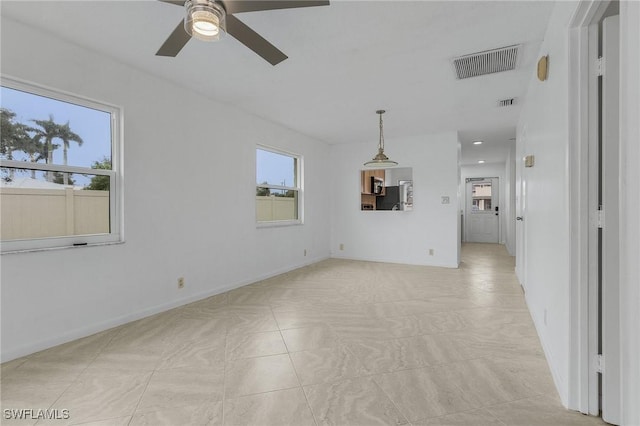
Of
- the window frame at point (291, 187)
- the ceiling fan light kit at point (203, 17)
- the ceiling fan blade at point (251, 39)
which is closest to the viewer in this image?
the ceiling fan light kit at point (203, 17)

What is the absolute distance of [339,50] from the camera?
110 inches

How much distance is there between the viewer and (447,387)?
196 cm

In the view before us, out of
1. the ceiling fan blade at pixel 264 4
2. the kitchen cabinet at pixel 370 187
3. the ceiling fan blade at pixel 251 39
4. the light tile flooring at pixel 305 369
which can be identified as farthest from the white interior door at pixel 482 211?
the ceiling fan blade at pixel 264 4

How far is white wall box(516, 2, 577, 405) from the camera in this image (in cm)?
179

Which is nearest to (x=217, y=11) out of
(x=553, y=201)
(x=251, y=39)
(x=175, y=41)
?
(x=251, y=39)

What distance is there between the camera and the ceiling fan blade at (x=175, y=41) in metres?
2.03

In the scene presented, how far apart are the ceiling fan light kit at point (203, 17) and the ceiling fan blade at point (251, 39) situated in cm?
15

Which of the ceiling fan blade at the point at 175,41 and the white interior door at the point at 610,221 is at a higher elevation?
the ceiling fan blade at the point at 175,41

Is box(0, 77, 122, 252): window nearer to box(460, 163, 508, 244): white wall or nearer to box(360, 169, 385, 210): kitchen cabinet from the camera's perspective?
box(360, 169, 385, 210): kitchen cabinet

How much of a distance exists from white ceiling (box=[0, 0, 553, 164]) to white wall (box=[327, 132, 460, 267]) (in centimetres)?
138

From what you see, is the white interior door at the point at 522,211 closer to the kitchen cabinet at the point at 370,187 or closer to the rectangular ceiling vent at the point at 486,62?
the rectangular ceiling vent at the point at 486,62

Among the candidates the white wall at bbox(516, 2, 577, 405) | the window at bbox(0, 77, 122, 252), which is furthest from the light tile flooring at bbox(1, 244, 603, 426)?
the window at bbox(0, 77, 122, 252)
